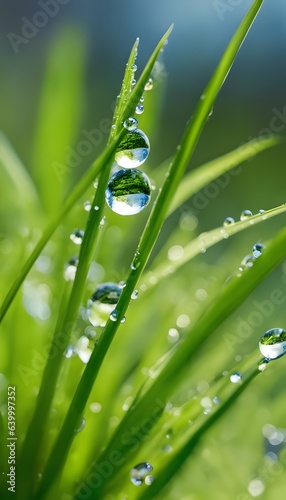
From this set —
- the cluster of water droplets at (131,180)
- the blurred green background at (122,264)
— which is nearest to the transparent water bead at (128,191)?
the cluster of water droplets at (131,180)

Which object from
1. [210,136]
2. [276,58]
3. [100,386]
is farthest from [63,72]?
[276,58]

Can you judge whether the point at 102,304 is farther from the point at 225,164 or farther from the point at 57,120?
the point at 57,120

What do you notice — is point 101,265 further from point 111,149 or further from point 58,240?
point 111,149

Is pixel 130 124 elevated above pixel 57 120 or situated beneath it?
situated beneath

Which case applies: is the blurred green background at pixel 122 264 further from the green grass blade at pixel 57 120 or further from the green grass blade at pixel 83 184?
the green grass blade at pixel 83 184

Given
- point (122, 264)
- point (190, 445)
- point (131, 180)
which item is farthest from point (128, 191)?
point (122, 264)

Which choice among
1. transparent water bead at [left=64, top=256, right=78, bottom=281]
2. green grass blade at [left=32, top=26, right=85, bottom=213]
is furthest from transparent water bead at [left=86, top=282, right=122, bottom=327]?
green grass blade at [left=32, top=26, right=85, bottom=213]
